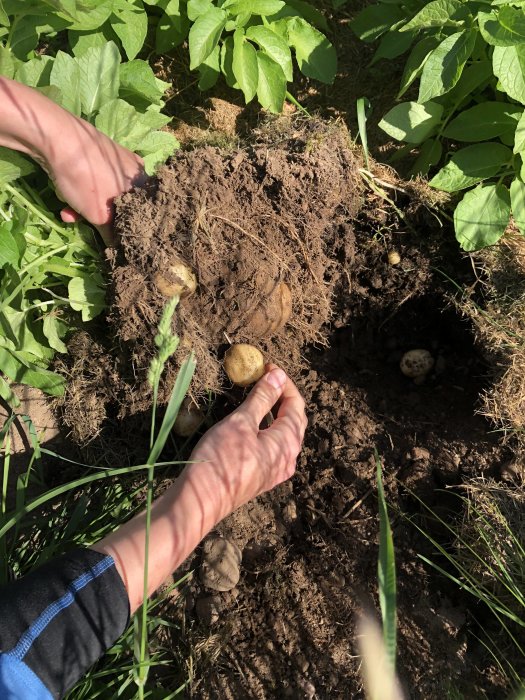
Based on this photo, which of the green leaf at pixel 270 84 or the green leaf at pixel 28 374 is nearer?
the green leaf at pixel 28 374

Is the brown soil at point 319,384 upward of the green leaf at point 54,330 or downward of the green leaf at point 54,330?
downward

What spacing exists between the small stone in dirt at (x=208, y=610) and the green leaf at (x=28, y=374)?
76 cm

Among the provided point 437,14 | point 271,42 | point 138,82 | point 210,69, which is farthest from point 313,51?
point 138,82

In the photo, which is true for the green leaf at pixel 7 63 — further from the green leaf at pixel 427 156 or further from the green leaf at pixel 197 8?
the green leaf at pixel 427 156

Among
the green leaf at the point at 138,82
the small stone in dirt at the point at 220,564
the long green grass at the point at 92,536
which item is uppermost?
the green leaf at the point at 138,82

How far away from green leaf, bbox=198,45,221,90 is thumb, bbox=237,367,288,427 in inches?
39.5

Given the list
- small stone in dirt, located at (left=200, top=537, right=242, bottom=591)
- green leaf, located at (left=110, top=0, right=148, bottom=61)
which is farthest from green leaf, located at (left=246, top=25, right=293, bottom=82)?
small stone in dirt, located at (left=200, top=537, right=242, bottom=591)

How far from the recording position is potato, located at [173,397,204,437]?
1.71 metres

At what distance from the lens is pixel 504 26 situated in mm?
1463

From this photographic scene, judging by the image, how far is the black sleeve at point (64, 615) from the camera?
44.6 inches

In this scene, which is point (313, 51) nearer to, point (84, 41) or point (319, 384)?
point (84, 41)

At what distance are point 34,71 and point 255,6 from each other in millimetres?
696

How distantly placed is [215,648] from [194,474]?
535mm

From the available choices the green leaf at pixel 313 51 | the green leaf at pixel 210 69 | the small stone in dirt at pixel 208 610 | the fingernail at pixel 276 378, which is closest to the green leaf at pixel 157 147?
the green leaf at pixel 210 69
